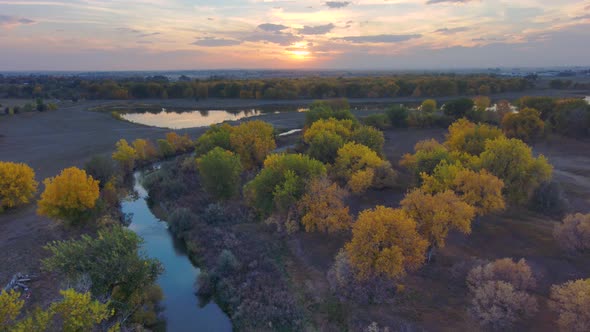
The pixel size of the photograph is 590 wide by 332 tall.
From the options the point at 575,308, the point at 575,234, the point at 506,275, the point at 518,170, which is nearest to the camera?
the point at 575,308

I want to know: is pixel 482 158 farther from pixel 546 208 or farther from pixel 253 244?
pixel 253 244

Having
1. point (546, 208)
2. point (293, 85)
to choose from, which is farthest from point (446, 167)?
point (293, 85)

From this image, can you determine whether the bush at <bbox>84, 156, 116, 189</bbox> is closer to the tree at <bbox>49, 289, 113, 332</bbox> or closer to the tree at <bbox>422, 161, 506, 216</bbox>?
the tree at <bbox>49, 289, 113, 332</bbox>

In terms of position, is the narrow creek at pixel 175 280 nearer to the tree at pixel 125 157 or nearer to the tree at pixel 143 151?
the tree at pixel 125 157

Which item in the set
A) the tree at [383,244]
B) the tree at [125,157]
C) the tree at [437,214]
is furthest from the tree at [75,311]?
the tree at [125,157]

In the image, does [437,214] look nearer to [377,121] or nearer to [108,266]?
[108,266]

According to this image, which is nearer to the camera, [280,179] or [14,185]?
[280,179]

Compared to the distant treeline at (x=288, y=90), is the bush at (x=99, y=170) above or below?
below

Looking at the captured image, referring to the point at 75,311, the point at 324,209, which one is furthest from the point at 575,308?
the point at 75,311
